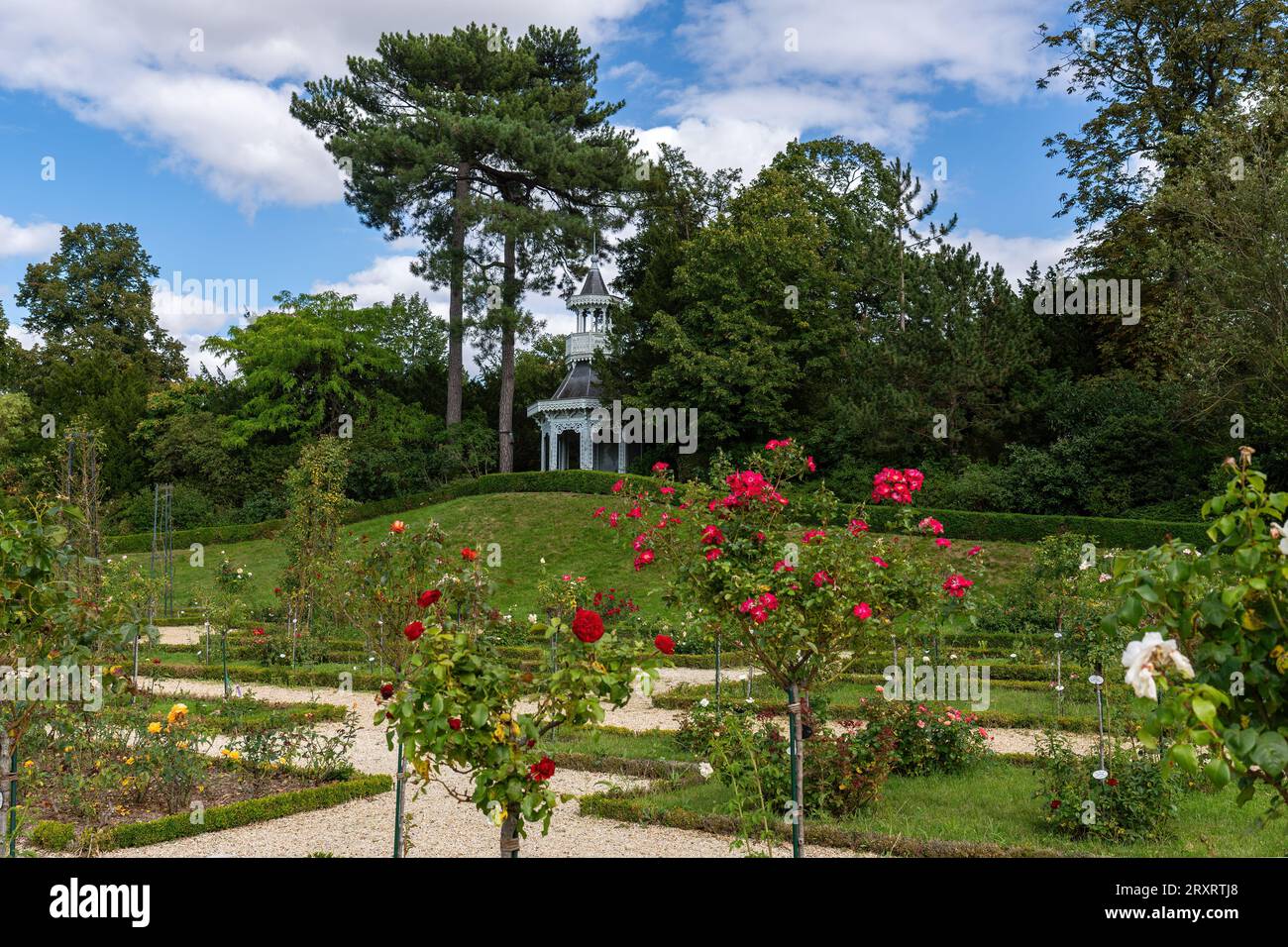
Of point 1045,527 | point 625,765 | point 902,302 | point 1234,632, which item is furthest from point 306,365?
point 1234,632

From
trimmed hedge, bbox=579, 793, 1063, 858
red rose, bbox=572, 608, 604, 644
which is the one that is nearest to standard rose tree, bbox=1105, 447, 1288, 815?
red rose, bbox=572, 608, 604, 644

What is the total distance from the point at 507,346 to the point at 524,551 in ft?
32.2

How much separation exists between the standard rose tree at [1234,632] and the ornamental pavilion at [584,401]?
3067 cm

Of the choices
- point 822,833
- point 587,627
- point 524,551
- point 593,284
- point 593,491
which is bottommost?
point 822,833

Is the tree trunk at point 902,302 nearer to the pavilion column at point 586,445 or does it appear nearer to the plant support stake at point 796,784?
the pavilion column at point 586,445

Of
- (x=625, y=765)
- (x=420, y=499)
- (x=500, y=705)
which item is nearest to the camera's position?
(x=500, y=705)

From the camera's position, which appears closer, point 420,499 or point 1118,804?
point 1118,804

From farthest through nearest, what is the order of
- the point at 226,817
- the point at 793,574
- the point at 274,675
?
the point at 274,675, the point at 226,817, the point at 793,574

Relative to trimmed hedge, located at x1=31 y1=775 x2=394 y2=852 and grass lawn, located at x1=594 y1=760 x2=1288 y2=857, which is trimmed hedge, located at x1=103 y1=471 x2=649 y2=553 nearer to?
trimmed hedge, located at x1=31 y1=775 x2=394 y2=852

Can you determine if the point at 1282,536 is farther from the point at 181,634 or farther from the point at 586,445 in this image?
the point at 586,445

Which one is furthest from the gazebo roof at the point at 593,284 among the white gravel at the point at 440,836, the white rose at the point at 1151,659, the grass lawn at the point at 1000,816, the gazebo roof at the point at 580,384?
the white rose at the point at 1151,659

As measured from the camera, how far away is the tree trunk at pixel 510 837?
4.29 metres

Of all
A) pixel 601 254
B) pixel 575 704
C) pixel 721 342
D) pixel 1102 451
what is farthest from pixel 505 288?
pixel 575 704

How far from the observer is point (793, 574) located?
6.66 m
